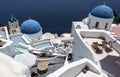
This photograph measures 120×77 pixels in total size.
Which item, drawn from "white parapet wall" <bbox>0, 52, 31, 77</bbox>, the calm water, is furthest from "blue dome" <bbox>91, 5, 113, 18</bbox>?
"white parapet wall" <bbox>0, 52, 31, 77</bbox>

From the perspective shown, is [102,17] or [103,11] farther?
[102,17]

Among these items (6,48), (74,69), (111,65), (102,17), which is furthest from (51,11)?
(74,69)

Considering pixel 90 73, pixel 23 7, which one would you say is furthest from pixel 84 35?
pixel 23 7

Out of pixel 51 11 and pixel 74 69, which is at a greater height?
pixel 74 69

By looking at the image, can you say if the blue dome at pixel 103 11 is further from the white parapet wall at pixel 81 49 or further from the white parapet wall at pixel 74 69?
the white parapet wall at pixel 74 69

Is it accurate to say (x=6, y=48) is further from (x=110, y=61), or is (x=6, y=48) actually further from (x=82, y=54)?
(x=110, y=61)

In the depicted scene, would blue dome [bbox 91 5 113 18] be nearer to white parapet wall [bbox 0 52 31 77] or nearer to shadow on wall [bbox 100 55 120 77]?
shadow on wall [bbox 100 55 120 77]

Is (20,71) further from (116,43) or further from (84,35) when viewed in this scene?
(84,35)

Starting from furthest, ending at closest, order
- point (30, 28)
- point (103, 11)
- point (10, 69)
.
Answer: point (30, 28) → point (103, 11) → point (10, 69)

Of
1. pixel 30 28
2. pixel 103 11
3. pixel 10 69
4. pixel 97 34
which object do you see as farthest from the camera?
pixel 30 28

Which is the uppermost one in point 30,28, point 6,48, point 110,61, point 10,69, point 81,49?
point 10,69
